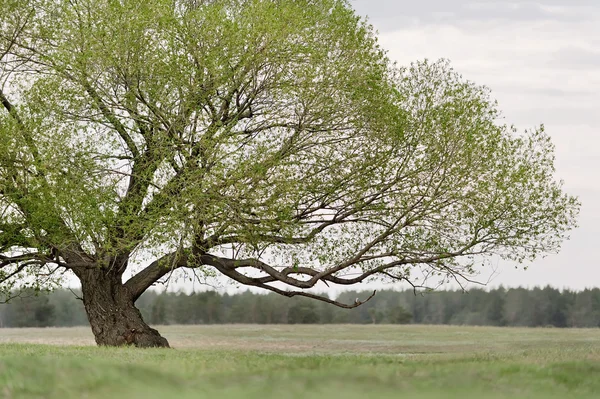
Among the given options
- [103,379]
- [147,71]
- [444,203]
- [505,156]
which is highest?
[147,71]

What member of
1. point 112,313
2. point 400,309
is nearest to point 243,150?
point 112,313

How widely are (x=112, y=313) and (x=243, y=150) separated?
792cm

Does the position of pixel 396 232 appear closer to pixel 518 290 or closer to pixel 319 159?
pixel 319 159

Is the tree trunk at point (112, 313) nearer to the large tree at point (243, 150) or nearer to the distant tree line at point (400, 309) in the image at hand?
the large tree at point (243, 150)

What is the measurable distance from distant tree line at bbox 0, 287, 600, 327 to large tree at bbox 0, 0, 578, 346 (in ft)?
71.2

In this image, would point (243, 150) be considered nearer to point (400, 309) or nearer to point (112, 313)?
point (112, 313)

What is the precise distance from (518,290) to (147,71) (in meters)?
32.1

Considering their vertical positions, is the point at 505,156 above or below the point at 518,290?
above

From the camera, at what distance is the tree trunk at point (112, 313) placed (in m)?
26.7

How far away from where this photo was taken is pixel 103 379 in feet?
39.9

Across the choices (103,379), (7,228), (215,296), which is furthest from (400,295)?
(103,379)

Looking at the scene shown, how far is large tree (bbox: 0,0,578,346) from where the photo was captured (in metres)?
23.7

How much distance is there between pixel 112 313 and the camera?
88.1 feet

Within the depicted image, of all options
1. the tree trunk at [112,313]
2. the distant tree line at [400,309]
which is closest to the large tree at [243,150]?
the tree trunk at [112,313]
